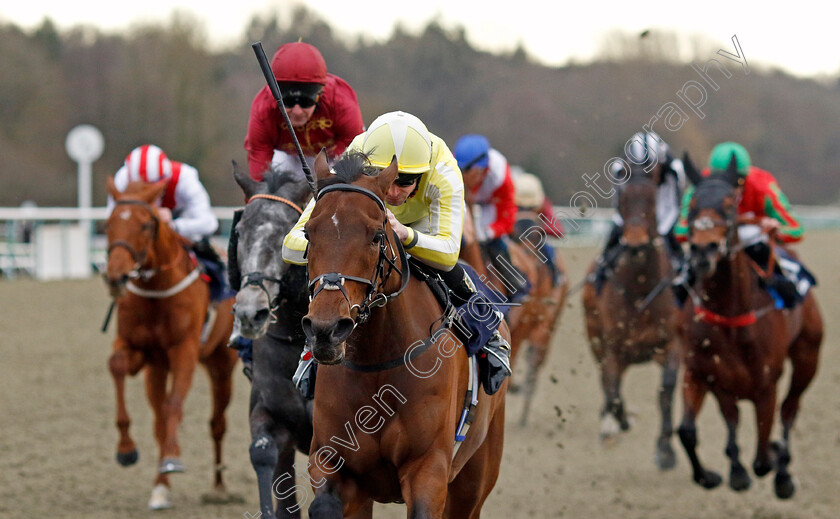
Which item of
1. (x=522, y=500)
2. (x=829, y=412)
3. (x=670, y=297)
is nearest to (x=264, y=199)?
(x=522, y=500)

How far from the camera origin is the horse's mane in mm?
2820

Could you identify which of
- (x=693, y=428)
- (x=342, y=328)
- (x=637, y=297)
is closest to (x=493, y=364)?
(x=342, y=328)

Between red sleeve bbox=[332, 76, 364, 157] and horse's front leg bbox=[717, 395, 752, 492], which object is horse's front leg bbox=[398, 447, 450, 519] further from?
horse's front leg bbox=[717, 395, 752, 492]

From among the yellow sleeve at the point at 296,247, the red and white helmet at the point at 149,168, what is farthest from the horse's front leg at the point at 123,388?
the yellow sleeve at the point at 296,247

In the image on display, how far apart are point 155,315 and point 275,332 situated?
83.9 inches

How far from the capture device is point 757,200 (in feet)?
21.4

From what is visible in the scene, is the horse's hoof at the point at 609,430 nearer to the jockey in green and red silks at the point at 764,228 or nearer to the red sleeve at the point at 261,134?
the jockey in green and red silks at the point at 764,228

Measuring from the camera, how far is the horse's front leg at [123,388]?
5727 millimetres

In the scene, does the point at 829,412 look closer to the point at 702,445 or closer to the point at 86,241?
the point at 702,445

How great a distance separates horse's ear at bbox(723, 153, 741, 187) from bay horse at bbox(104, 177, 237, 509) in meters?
3.34

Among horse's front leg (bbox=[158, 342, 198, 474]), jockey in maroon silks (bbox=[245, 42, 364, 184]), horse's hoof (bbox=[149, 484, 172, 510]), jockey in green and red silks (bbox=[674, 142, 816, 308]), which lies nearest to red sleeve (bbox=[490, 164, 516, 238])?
jockey in green and red silks (bbox=[674, 142, 816, 308])

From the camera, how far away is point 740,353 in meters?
5.87

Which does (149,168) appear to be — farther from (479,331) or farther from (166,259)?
(479,331)

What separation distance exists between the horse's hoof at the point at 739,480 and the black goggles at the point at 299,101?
3.36 m
